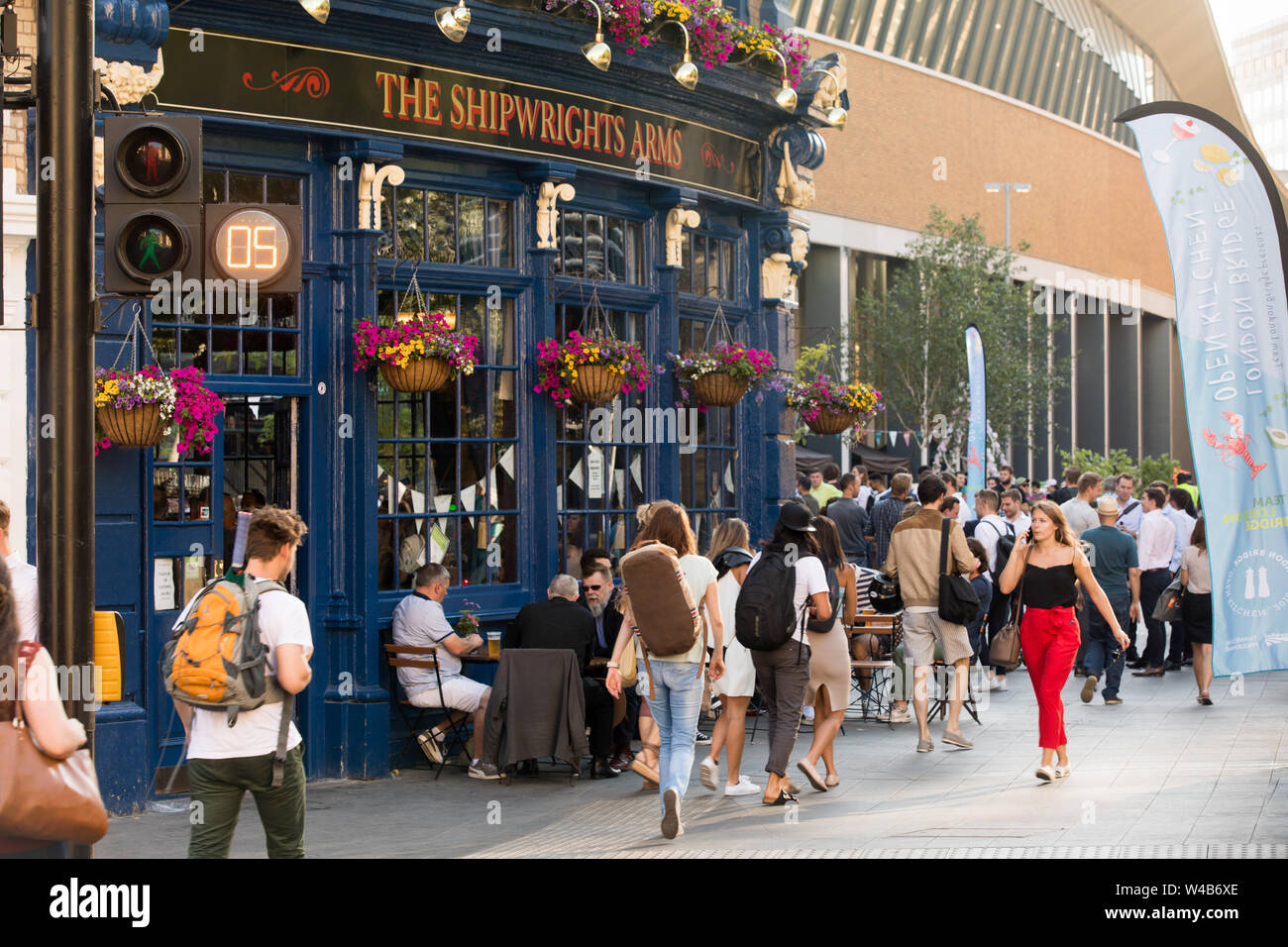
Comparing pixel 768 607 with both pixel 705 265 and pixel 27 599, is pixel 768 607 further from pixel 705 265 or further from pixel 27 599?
pixel 705 265

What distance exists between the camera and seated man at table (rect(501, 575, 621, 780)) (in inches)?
437

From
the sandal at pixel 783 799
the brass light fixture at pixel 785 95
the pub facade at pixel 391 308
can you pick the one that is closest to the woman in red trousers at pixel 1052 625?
the sandal at pixel 783 799

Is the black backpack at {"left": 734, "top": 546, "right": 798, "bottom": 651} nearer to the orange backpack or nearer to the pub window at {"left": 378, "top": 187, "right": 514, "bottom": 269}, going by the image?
the pub window at {"left": 378, "top": 187, "right": 514, "bottom": 269}

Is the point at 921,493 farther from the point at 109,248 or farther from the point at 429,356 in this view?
the point at 109,248

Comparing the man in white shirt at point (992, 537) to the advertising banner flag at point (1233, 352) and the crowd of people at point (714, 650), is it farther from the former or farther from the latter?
the advertising banner flag at point (1233, 352)

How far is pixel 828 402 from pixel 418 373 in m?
5.20

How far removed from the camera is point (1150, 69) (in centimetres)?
6141

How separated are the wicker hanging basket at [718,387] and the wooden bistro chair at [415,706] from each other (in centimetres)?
363

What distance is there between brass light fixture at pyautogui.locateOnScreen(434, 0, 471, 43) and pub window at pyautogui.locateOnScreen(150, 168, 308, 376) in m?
1.38

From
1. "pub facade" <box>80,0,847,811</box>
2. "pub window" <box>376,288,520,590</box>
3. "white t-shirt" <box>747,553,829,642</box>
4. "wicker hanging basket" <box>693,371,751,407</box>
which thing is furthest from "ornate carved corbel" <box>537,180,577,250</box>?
"white t-shirt" <box>747,553,829,642</box>

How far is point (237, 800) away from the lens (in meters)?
6.35

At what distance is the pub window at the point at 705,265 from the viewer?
46.4 ft

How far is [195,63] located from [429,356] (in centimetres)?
230

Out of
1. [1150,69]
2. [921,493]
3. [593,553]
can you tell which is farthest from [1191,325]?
[1150,69]
